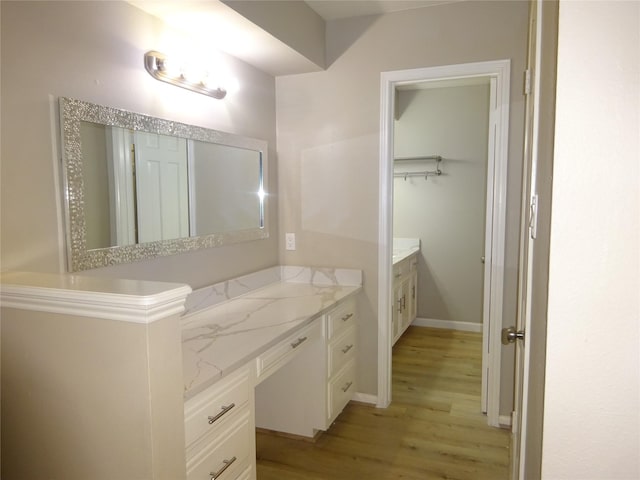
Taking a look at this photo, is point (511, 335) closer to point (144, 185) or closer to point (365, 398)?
point (144, 185)

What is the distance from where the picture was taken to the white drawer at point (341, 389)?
2584 mm

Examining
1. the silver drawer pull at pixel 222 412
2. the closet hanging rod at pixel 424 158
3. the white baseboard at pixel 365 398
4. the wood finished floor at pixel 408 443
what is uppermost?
the closet hanging rod at pixel 424 158

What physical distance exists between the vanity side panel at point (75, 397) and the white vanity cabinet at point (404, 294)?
2.74 m

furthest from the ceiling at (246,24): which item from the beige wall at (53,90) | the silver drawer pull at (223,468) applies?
the silver drawer pull at (223,468)

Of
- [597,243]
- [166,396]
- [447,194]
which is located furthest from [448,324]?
[597,243]

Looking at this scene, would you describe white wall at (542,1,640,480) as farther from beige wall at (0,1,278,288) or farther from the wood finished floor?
the wood finished floor

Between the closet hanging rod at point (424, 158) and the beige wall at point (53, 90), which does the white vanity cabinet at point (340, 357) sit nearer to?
the beige wall at point (53, 90)

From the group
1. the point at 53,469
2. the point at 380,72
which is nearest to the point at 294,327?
the point at 53,469

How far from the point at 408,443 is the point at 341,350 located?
25.1 inches

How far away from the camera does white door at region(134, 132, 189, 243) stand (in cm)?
187

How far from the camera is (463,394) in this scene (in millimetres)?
3148

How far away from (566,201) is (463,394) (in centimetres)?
285

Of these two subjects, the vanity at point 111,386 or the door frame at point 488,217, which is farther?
the door frame at point 488,217

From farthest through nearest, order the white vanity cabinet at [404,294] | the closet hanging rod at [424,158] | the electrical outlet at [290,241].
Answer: the closet hanging rod at [424,158] < the white vanity cabinet at [404,294] < the electrical outlet at [290,241]
